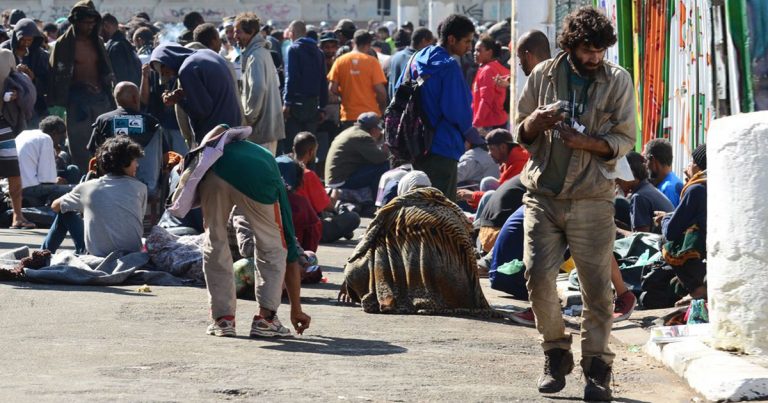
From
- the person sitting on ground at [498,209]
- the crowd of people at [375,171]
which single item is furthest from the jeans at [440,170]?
the person sitting on ground at [498,209]

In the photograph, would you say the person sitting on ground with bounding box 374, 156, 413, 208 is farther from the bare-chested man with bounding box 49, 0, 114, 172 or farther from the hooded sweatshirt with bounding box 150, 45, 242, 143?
the bare-chested man with bounding box 49, 0, 114, 172

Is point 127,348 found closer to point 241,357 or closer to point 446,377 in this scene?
point 241,357

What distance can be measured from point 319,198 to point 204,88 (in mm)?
1360

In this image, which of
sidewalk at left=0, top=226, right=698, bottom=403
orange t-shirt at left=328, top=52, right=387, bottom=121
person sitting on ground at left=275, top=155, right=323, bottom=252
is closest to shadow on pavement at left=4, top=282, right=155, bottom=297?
sidewalk at left=0, top=226, right=698, bottom=403

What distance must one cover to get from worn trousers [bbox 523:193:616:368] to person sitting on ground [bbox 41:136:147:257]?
454 cm

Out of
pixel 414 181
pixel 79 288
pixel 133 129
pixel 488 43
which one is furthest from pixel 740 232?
pixel 488 43

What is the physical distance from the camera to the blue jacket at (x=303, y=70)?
17281 mm

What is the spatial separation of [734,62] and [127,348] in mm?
4149

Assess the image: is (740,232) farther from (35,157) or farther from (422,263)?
(35,157)

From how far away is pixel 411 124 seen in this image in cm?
1077

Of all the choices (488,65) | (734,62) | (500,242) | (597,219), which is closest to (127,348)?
(597,219)

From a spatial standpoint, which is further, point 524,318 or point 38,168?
point 38,168

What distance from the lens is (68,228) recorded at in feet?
36.3

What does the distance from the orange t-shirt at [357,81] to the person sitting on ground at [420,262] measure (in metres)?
8.42
